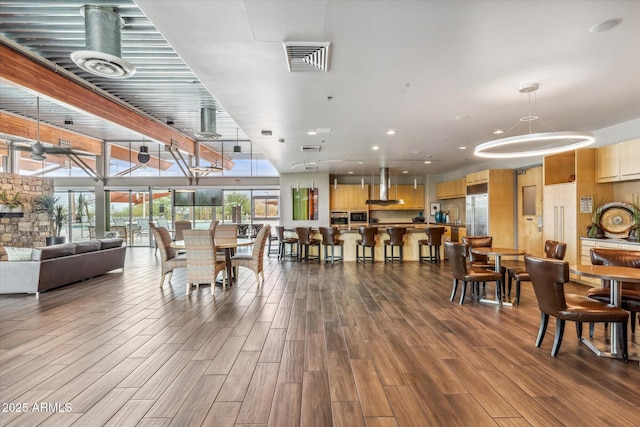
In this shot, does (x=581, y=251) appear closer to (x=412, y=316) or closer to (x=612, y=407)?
(x=412, y=316)

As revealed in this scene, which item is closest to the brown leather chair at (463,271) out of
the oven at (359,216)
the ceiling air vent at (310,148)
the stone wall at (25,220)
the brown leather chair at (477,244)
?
the brown leather chair at (477,244)

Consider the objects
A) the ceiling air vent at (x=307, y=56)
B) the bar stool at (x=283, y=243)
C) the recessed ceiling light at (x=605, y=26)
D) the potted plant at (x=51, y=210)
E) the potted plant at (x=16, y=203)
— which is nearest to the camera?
the recessed ceiling light at (x=605, y=26)

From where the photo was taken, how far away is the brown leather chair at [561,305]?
270 centimetres

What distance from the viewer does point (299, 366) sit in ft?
8.81

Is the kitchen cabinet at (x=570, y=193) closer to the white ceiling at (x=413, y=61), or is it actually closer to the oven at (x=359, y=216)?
the white ceiling at (x=413, y=61)

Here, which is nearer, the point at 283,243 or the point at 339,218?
Answer: the point at 283,243

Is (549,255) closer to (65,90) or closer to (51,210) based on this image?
(65,90)

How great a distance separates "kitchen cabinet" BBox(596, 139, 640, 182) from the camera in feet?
15.7

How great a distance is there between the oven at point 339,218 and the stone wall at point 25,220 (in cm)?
913

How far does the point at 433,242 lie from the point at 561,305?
208 inches

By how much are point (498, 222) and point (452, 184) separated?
2732 millimetres

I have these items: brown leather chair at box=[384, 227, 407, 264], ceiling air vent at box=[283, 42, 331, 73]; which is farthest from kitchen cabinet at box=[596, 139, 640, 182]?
ceiling air vent at box=[283, 42, 331, 73]

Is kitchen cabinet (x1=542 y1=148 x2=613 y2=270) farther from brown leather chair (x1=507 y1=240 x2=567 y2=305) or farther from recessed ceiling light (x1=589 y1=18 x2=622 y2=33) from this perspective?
recessed ceiling light (x1=589 y1=18 x2=622 y2=33)

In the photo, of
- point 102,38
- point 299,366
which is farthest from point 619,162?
point 102,38
